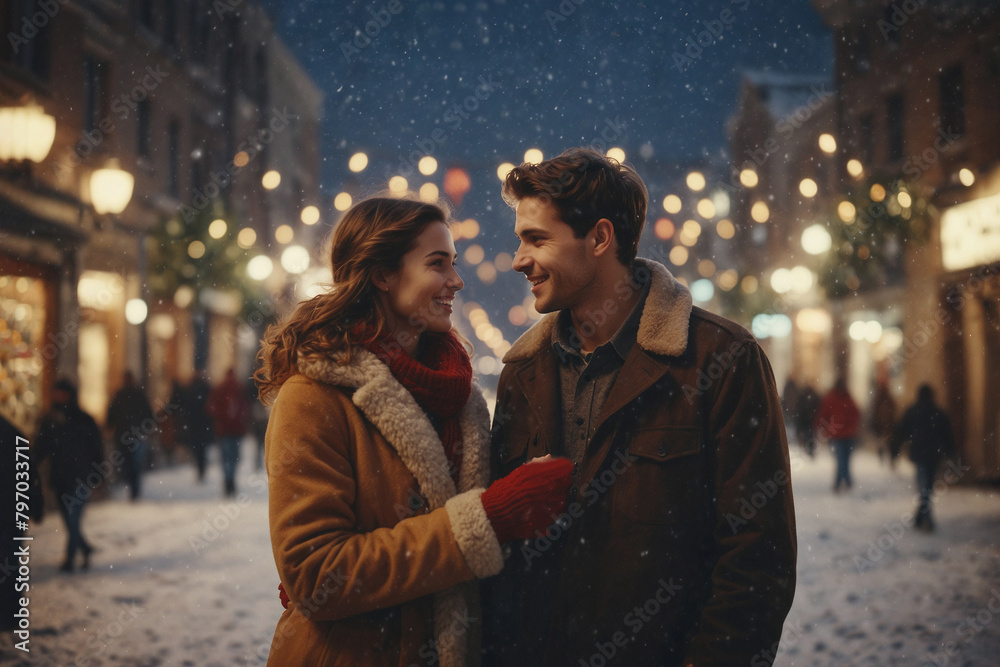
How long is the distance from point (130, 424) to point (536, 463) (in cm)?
1132

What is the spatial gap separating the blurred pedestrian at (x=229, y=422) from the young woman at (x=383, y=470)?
395 inches

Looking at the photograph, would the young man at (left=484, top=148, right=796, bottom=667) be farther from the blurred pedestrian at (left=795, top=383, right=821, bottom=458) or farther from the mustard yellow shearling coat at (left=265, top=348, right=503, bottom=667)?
the blurred pedestrian at (left=795, top=383, right=821, bottom=458)

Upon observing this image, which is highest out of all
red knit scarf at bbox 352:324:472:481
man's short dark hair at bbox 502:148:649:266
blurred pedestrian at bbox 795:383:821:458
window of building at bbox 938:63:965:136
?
window of building at bbox 938:63:965:136

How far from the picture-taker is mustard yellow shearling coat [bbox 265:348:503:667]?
7.00 ft

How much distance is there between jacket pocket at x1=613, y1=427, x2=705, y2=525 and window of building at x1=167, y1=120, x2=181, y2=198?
708 inches

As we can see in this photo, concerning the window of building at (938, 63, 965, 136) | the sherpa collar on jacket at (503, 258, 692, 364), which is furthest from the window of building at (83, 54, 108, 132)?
the window of building at (938, 63, 965, 136)

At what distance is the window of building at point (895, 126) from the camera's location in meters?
17.3

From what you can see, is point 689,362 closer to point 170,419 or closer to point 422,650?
point 422,650

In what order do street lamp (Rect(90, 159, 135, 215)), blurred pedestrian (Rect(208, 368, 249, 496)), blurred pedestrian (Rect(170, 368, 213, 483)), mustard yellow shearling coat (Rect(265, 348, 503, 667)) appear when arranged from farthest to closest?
blurred pedestrian (Rect(170, 368, 213, 483)) → blurred pedestrian (Rect(208, 368, 249, 496)) → street lamp (Rect(90, 159, 135, 215)) → mustard yellow shearling coat (Rect(265, 348, 503, 667))

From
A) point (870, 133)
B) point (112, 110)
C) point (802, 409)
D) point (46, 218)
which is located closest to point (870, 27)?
point (870, 133)

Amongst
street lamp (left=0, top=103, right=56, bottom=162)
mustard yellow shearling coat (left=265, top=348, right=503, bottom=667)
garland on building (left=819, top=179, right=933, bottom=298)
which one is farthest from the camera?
garland on building (left=819, top=179, right=933, bottom=298)

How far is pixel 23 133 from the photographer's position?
7996mm

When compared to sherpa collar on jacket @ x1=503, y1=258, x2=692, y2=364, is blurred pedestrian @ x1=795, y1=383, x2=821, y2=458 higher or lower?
lower

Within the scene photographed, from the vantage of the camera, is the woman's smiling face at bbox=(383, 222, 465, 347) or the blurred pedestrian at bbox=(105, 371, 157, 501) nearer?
the woman's smiling face at bbox=(383, 222, 465, 347)
